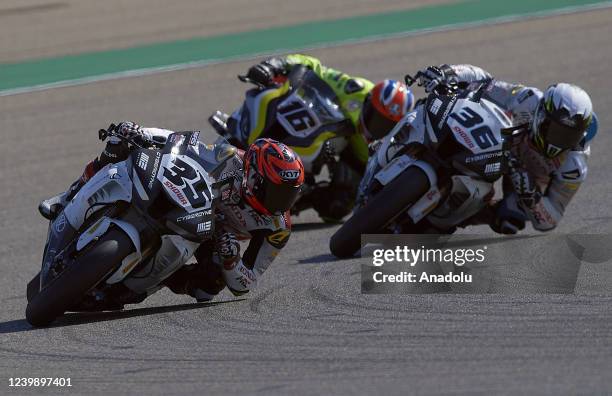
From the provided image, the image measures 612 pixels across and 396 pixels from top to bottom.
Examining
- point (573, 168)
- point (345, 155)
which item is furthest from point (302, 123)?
point (573, 168)

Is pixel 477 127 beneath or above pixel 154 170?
beneath

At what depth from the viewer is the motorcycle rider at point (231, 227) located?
944 cm

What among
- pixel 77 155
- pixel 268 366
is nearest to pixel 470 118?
pixel 268 366

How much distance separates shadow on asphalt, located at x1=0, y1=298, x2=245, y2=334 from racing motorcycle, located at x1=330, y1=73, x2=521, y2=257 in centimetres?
159

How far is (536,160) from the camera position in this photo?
39.4 ft

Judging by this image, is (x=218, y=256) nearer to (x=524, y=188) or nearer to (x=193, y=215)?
(x=193, y=215)

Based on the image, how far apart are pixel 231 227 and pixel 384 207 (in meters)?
1.59

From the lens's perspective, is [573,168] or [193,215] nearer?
[193,215]

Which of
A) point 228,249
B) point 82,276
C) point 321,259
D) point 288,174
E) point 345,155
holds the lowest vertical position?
point 345,155

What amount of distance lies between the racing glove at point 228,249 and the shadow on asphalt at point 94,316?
17.7 inches

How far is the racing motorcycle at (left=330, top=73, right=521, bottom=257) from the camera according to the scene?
11.1m

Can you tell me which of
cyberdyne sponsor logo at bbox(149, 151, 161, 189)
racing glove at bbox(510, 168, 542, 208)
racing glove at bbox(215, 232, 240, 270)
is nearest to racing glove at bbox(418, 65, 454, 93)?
racing glove at bbox(510, 168, 542, 208)

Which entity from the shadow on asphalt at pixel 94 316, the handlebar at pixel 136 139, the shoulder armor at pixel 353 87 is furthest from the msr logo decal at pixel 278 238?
the shoulder armor at pixel 353 87

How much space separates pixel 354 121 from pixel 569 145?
8.85 feet
